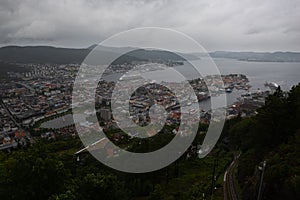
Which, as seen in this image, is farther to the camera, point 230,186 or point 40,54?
point 40,54

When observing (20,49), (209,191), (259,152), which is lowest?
(209,191)

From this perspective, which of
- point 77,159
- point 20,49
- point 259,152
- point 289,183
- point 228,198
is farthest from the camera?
point 20,49

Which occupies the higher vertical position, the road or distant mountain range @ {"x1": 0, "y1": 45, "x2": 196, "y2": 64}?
distant mountain range @ {"x1": 0, "y1": 45, "x2": 196, "y2": 64}

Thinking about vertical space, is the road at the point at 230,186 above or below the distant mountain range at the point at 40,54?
below

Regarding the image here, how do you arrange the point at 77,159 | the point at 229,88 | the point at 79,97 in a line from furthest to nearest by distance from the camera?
1. the point at 229,88
2. the point at 79,97
3. the point at 77,159

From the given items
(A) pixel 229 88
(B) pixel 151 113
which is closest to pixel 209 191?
(B) pixel 151 113

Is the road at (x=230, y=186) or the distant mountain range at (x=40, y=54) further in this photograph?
the distant mountain range at (x=40, y=54)

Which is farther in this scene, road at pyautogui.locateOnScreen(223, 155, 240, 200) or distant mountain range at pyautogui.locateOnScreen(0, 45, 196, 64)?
distant mountain range at pyautogui.locateOnScreen(0, 45, 196, 64)

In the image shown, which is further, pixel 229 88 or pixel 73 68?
pixel 73 68

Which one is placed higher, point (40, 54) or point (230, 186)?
point (40, 54)

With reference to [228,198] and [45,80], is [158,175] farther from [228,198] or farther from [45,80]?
[45,80]

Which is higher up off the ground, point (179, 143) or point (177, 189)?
point (179, 143)
